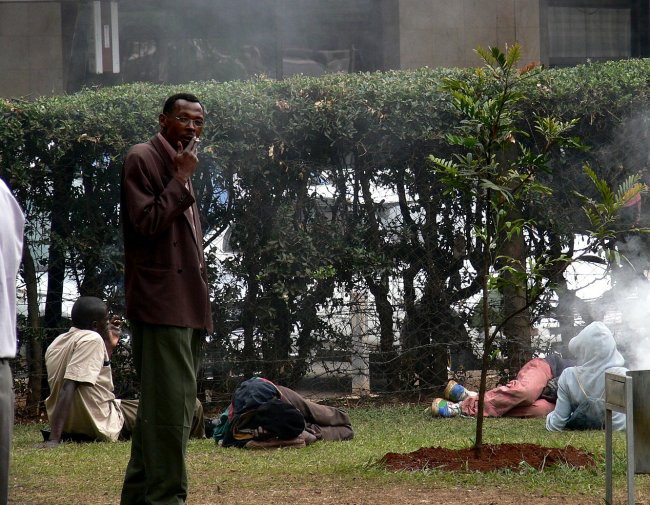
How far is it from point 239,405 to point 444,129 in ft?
12.1

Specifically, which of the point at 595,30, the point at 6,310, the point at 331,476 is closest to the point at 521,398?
the point at 331,476

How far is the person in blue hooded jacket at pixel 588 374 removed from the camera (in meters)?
8.52

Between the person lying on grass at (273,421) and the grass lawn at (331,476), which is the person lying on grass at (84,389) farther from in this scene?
the person lying on grass at (273,421)

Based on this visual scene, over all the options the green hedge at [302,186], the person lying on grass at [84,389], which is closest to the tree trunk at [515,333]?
the green hedge at [302,186]

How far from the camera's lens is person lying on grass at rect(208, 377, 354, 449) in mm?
7938

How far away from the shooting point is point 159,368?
455 centimetres

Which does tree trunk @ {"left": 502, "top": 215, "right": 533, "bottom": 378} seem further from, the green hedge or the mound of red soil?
the mound of red soil

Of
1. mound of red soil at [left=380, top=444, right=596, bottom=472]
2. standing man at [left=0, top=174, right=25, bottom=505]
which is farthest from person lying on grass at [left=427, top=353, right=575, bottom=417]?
standing man at [left=0, top=174, right=25, bottom=505]

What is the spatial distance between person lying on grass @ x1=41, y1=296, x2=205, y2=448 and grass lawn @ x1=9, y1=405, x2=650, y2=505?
0.22m

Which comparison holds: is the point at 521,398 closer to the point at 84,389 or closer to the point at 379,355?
the point at 379,355

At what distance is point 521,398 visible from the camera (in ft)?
31.1

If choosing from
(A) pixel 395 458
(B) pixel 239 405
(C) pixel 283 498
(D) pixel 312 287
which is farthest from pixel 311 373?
(C) pixel 283 498

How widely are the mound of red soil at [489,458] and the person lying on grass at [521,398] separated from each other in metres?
2.63

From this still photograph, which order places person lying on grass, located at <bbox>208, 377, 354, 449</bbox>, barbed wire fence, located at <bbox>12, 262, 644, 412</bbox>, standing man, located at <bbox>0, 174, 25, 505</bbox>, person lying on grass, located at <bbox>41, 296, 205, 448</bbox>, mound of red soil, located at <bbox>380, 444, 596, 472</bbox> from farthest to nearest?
1. barbed wire fence, located at <bbox>12, 262, 644, 412</bbox>
2. person lying on grass, located at <bbox>41, 296, 205, 448</bbox>
3. person lying on grass, located at <bbox>208, 377, 354, 449</bbox>
4. mound of red soil, located at <bbox>380, 444, 596, 472</bbox>
5. standing man, located at <bbox>0, 174, 25, 505</bbox>
